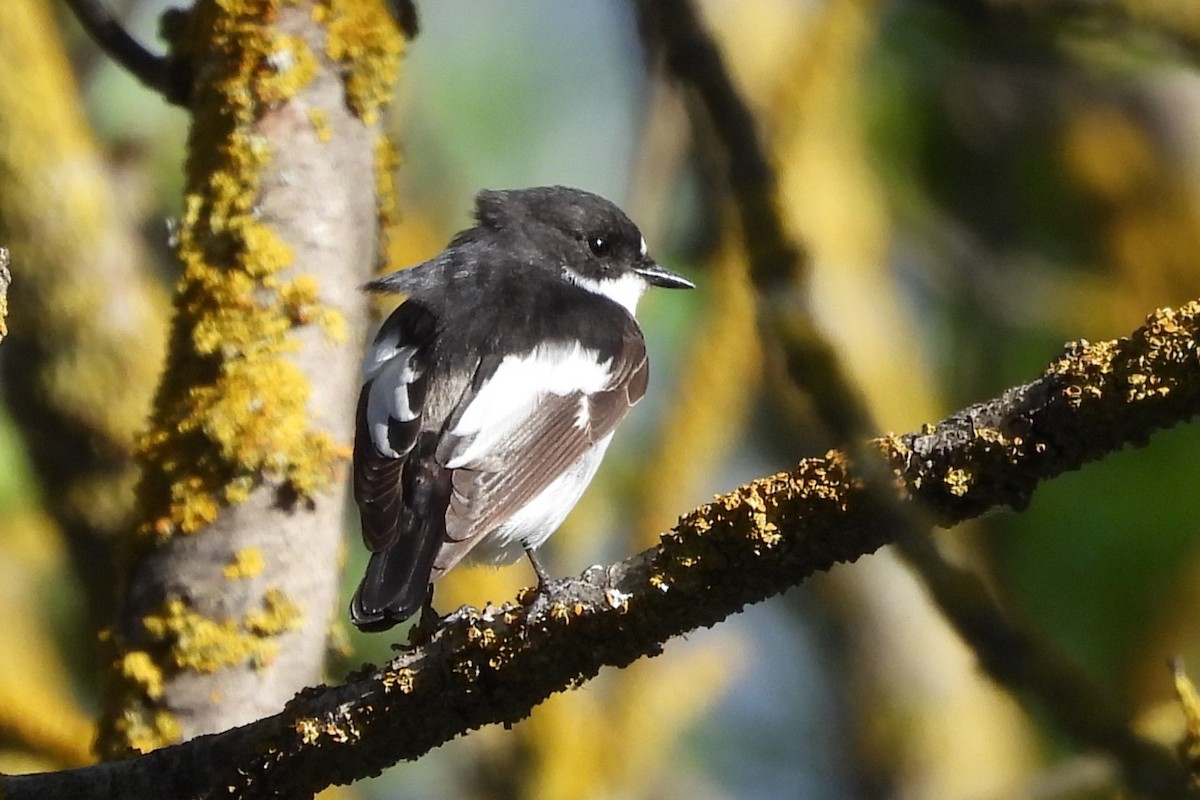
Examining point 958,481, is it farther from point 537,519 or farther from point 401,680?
point 537,519

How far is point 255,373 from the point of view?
2.99 m

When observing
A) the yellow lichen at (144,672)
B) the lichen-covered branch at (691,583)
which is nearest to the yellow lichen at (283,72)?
the yellow lichen at (144,672)

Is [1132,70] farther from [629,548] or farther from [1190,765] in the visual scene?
[1190,765]

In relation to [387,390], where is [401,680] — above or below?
above

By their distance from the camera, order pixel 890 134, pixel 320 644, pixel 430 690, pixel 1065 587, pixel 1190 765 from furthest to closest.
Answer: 1. pixel 890 134
2. pixel 1065 587
3. pixel 320 644
4. pixel 430 690
5. pixel 1190 765

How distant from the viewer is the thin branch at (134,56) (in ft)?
11.1

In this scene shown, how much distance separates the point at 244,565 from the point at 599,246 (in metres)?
1.98

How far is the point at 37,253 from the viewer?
3.83 meters

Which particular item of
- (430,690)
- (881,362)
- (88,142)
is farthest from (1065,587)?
(430,690)

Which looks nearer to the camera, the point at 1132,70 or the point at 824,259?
the point at 1132,70

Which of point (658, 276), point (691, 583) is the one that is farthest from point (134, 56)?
point (691, 583)

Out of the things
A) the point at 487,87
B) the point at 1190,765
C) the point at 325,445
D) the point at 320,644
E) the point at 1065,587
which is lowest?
the point at 1065,587

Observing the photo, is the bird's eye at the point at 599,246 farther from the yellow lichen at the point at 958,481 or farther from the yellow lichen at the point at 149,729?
the yellow lichen at the point at 958,481

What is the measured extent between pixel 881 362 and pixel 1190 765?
3452mm
